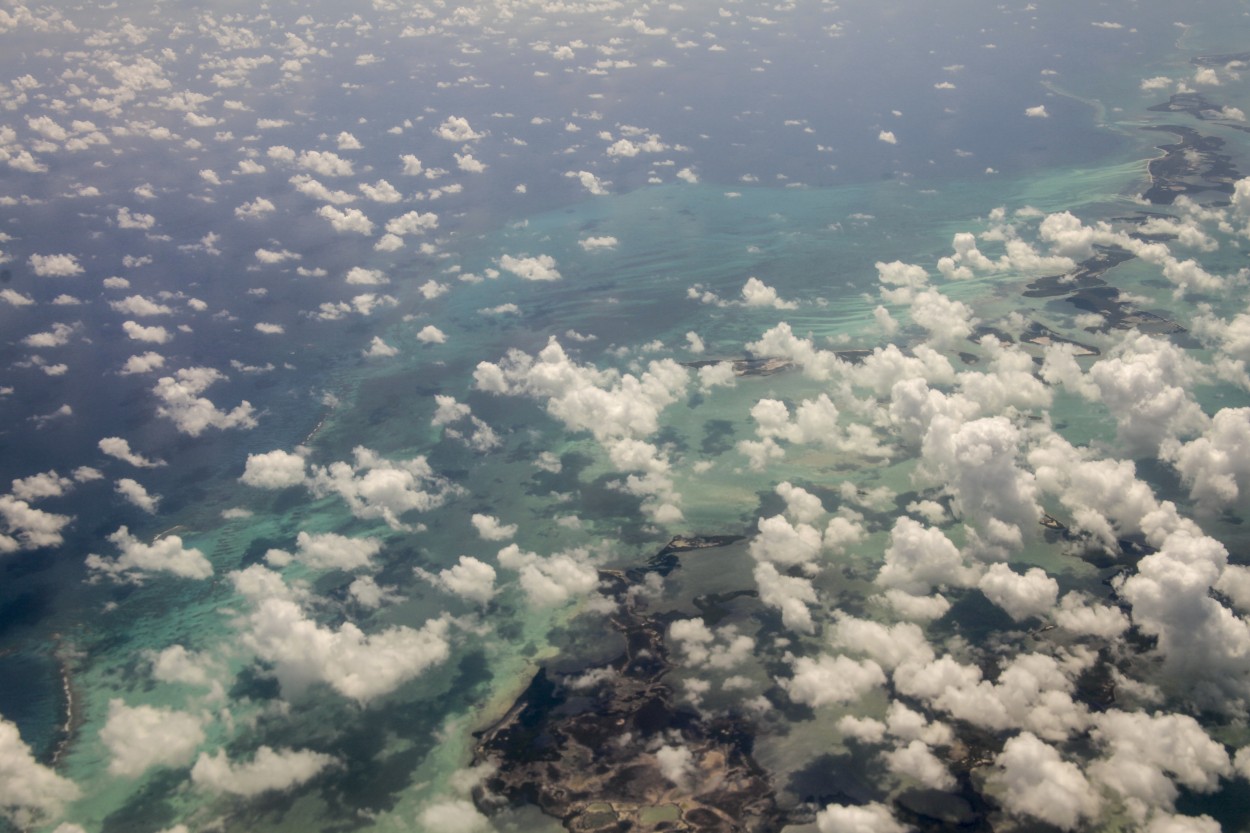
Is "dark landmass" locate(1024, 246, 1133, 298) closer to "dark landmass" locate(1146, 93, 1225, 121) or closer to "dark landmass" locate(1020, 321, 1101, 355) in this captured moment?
"dark landmass" locate(1020, 321, 1101, 355)

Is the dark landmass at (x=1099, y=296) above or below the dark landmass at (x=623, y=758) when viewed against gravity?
above

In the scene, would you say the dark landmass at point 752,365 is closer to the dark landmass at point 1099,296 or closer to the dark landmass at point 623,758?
the dark landmass at point 1099,296

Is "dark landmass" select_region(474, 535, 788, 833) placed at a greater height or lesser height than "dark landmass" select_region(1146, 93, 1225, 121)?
lesser

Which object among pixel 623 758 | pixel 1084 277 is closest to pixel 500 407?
pixel 623 758

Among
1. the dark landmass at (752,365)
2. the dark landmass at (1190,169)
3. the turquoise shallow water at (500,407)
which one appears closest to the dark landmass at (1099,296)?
the turquoise shallow water at (500,407)

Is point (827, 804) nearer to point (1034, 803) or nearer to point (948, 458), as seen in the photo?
point (1034, 803)

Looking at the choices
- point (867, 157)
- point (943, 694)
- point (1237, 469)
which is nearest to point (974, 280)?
point (1237, 469)

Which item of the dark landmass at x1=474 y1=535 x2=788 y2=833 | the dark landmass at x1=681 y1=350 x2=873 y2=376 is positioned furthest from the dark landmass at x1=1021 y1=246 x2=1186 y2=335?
the dark landmass at x1=474 y1=535 x2=788 y2=833
